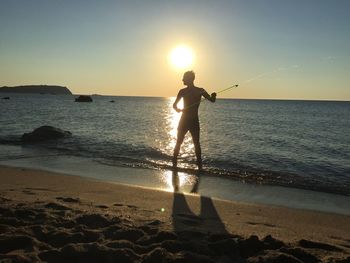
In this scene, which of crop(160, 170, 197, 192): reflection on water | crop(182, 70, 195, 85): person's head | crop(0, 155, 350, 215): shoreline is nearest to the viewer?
crop(0, 155, 350, 215): shoreline

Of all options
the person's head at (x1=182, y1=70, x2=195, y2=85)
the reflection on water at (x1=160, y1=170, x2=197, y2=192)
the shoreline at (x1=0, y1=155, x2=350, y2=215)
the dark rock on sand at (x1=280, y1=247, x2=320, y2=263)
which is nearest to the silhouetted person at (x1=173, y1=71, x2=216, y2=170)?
the person's head at (x1=182, y1=70, x2=195, y2=85)

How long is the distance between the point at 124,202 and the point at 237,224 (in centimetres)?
205

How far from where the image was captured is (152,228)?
5.14 m

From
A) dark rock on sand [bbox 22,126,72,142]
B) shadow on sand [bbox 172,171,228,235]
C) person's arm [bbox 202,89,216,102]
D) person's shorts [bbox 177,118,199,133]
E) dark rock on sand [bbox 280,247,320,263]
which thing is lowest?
dark rock on sand [bbox 22,126,72,142]

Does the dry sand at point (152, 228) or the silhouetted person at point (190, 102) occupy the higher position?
the silhouetted person at point (190, 102)

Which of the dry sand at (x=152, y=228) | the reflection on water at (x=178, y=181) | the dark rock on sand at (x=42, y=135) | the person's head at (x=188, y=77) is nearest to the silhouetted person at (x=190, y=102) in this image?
A: the person's head at (x=188, y=77)

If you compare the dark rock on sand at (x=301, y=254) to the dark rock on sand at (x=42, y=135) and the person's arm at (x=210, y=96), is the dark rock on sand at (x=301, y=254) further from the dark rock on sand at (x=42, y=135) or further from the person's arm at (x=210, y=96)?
the dark rock on sand at (x=42, y=135)

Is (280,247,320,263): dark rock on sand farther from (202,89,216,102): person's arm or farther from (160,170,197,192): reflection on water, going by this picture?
(202,89,216,102): person's arm

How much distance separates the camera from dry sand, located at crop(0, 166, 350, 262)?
423 centimetres

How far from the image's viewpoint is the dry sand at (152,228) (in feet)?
13.9

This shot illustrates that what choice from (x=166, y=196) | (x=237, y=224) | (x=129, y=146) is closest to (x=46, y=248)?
(x=237, y=224)

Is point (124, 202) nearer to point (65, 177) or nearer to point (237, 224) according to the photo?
point (237, 224)

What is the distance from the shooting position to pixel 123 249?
14.0 ft

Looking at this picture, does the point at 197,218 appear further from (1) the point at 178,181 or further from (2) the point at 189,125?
(2) the point at 189,125
